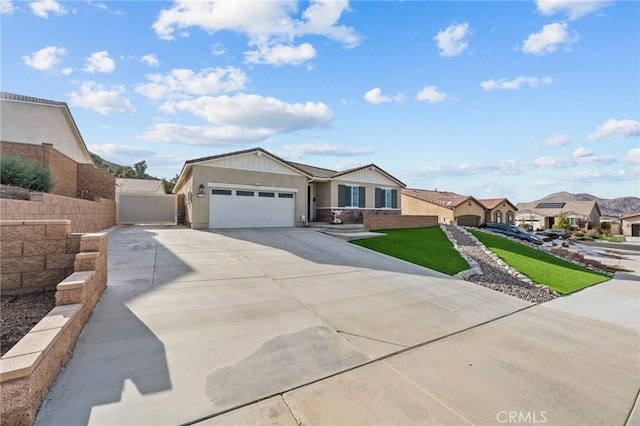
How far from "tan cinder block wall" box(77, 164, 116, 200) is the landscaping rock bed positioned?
17.0 metres

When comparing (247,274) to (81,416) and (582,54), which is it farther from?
(582,54)

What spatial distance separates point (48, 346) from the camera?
9.08ft

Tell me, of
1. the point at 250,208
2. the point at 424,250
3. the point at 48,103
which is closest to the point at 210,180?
the point at 250,208

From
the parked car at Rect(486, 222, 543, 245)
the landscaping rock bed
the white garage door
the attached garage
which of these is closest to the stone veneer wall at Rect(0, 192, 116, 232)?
the white garage door

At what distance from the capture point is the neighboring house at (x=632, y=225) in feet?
141

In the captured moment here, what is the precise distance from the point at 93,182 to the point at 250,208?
7789 millimetres

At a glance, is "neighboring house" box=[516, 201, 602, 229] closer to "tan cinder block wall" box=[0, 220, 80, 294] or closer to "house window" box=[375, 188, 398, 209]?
"house window" box=[375, 188, 398, 209]

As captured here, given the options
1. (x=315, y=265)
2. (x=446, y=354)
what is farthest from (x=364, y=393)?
(x=315, y=265)

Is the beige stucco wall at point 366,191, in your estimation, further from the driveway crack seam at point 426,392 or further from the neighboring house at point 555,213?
the neighboring house at point 555,213

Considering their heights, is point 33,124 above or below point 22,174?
above

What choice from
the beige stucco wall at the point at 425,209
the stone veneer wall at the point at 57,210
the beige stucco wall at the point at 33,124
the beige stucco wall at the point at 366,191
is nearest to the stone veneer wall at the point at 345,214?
the beige stucco wall at the point at 366,191

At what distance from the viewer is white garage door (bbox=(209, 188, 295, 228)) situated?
15422 mm

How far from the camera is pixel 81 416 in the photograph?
102 inches

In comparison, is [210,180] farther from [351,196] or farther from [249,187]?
[351,196]
